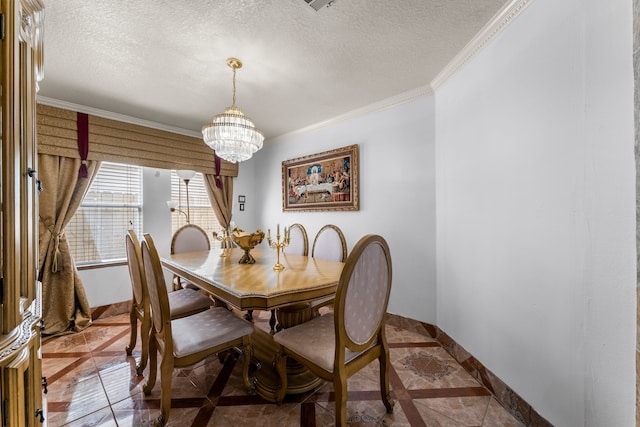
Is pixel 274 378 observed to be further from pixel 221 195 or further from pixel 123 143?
pixel 123 143

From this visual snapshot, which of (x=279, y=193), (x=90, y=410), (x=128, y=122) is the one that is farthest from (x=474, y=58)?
(x=128, y=122)

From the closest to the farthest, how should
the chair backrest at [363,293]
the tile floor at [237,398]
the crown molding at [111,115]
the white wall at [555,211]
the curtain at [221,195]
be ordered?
1. the white wall at [555,211]
2. the chair backrest at [363,293]
3. the tile floor at [237,398]
4. the crown molding at [111,115]
5. the curtain at [221,195]

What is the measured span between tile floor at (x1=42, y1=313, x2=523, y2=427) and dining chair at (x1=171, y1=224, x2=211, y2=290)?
2.82 feet

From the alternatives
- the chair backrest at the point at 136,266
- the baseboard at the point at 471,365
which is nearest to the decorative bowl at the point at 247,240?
the chair backrest at the point at 136,266

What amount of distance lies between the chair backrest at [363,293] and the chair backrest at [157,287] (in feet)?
2.99

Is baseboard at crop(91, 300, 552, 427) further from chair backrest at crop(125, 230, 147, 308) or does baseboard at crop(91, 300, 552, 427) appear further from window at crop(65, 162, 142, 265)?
chair backrest at crop(125, 230, 147, 308)

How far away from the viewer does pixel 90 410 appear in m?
1.51

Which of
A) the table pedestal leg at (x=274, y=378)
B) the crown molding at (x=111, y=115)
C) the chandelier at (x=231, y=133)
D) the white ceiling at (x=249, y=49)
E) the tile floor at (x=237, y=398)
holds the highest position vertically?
the white ceiling at (x=249, y=49)

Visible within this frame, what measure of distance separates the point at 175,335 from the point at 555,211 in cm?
218

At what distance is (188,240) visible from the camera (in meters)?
3.01

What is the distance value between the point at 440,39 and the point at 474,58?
12.5 inches

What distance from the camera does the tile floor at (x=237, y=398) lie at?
1.44m

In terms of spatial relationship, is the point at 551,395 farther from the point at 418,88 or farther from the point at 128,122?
the point at 128,122

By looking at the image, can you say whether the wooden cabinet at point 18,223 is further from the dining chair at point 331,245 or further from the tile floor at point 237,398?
the dining chair at point 331,245
